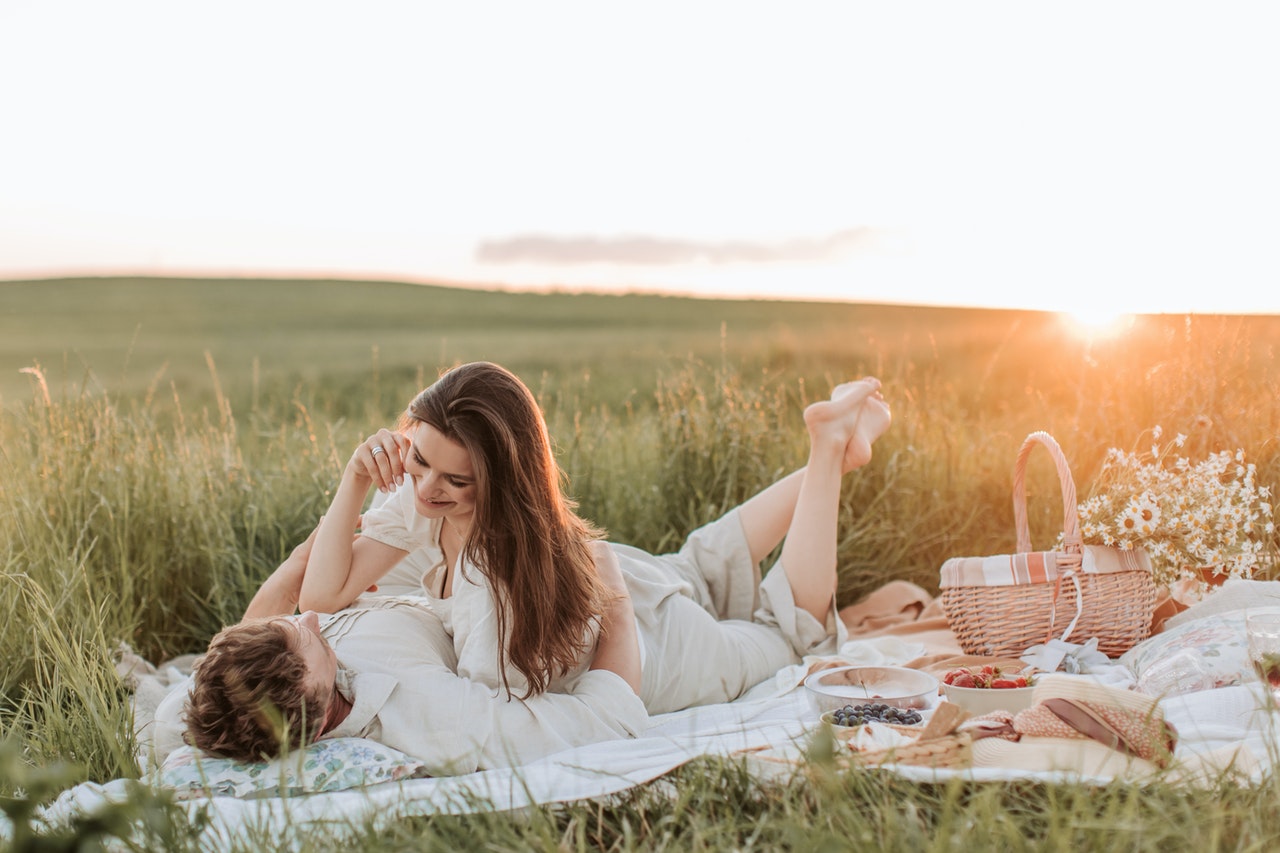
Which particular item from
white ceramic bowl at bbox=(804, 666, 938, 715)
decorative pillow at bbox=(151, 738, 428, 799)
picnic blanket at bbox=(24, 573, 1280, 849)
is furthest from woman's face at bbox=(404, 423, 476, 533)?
white ceramic bowl at bbox=(804, 666, 938, 715)

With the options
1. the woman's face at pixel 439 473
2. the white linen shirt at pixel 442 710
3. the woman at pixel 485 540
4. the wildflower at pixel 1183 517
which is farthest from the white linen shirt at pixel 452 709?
the wildflower at pixel 1183 517

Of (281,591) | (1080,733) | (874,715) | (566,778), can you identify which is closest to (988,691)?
(874,715)

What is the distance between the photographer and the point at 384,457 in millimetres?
2938

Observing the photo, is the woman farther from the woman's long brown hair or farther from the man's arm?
the man's arm

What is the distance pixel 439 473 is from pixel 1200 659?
2199mm

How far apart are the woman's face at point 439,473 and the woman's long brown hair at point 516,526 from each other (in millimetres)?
26

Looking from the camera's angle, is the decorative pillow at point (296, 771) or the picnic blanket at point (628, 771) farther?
the decorative pillow at point (296, 771)

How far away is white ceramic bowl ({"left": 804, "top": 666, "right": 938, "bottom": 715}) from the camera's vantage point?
9.14 feet

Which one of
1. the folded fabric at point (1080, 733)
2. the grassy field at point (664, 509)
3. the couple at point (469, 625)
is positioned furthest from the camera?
the couple at point (469, 625)

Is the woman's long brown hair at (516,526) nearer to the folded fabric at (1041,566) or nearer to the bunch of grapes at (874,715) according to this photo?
the bunch of grapes at (874,715)

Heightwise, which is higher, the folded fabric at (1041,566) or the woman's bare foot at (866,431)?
the woman's bare foot at (866,431)

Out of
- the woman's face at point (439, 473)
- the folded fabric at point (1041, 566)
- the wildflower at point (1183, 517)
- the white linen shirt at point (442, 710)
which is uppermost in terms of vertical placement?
the woman's face at point (439, 473)

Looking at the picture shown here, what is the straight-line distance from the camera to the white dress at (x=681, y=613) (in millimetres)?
2932

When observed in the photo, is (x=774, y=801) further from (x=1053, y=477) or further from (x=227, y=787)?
(x=1053, y=477)
